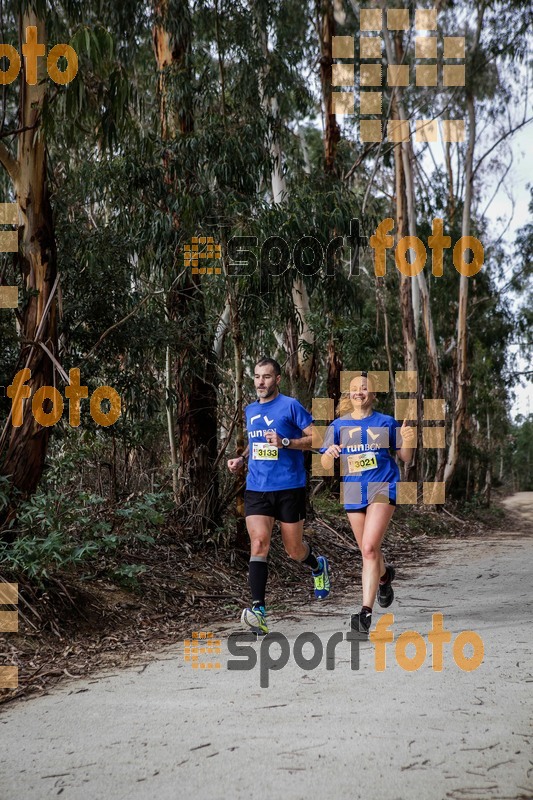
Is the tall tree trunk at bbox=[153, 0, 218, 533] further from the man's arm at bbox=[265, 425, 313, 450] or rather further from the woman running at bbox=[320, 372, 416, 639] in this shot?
the woman running at bbox=[320, 372, 416, 639]

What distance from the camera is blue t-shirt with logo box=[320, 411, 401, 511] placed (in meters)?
7.02

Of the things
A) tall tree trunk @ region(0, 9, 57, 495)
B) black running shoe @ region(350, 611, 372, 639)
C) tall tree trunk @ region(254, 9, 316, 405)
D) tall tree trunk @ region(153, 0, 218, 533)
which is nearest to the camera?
black running shoe @ region(350, 611, 372, 639)

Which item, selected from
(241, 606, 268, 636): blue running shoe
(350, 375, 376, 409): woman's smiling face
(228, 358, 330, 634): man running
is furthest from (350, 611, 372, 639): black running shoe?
(350, 375, 376, 409): woman's smiling face

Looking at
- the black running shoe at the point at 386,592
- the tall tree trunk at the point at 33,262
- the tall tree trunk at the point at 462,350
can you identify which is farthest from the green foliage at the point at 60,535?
the tall tree trunk at the point at 462,350

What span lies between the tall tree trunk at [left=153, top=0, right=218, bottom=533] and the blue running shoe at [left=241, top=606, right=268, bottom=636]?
3.50 metres

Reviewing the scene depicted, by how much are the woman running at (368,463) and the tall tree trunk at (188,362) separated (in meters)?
3.53

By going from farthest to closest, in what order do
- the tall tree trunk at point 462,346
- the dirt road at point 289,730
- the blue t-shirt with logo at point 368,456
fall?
1. the tall tree trunk at point 462,346
2. the blue t-shirt with logo at point 368,456
3. the dirt road at point 289,730

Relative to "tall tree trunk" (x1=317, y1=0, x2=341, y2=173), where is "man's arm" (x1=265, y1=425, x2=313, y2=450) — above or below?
below

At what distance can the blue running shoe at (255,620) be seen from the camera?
22.2 feet

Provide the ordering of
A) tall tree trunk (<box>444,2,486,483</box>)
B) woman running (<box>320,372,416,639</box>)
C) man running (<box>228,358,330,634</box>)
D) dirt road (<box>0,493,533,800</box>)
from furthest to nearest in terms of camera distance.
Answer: tall tree trunk (<box>444,2,486,483</box>) → man running (<box>228,358,330,634</box>) → woman running (<box>320,372,416,639</box>) → dirt road (<box>0,493,533,800</box>)

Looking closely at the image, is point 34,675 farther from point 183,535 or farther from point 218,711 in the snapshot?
point 183,535

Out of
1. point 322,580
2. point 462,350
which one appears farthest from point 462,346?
point 322,580

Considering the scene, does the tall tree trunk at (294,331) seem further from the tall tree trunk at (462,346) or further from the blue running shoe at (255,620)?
the tall tree trunk at (462,346)

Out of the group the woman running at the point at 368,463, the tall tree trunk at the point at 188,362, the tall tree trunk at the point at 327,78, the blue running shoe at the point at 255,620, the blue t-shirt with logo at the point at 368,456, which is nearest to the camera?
the blue running shoe at the point at 255,620
